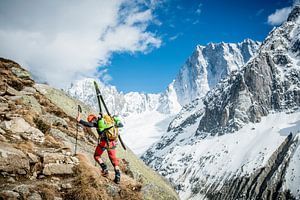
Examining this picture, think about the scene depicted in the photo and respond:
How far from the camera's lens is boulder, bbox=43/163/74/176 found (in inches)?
478

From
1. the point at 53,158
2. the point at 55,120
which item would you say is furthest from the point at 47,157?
the point at 55,120

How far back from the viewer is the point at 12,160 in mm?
11320

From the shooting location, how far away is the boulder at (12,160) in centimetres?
1107

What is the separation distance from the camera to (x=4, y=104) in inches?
624

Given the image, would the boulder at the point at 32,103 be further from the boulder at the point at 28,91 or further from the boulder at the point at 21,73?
the boulder at the point at 21,73

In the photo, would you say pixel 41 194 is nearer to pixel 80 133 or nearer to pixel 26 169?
pixel 26 169

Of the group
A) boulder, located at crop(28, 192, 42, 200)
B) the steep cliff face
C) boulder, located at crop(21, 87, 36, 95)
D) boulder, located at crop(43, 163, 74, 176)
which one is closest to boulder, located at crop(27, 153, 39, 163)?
the steep cliff face

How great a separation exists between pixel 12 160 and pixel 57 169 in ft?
5.58

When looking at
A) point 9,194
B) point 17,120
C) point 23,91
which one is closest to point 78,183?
point 9,194

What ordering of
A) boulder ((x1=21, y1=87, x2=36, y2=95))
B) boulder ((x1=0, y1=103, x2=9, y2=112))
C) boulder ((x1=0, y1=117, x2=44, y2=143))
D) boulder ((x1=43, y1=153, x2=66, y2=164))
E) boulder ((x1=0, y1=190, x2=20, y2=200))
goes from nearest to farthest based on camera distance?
boulder ((x1=0, y1=190, x2=20, y2=200)) → boulder ((x1=43, y1=153, x2=66, y2=164)) → boulder ((x1=0, y1=117, x2=44, y2=143)) → boulder ((x1=0, y1=103, x2=9, y2=112)) → boulder ((x1=21, y1=87, x2=36, y2=95))

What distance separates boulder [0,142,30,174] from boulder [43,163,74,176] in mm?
714

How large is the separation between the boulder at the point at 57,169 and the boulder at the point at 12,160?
0.71m

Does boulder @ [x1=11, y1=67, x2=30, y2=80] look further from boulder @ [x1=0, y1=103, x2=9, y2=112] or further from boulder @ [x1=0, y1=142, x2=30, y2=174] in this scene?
boulder @ [x1=0, y1=142, x2=30, y2=174]

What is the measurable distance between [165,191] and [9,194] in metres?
9.27
